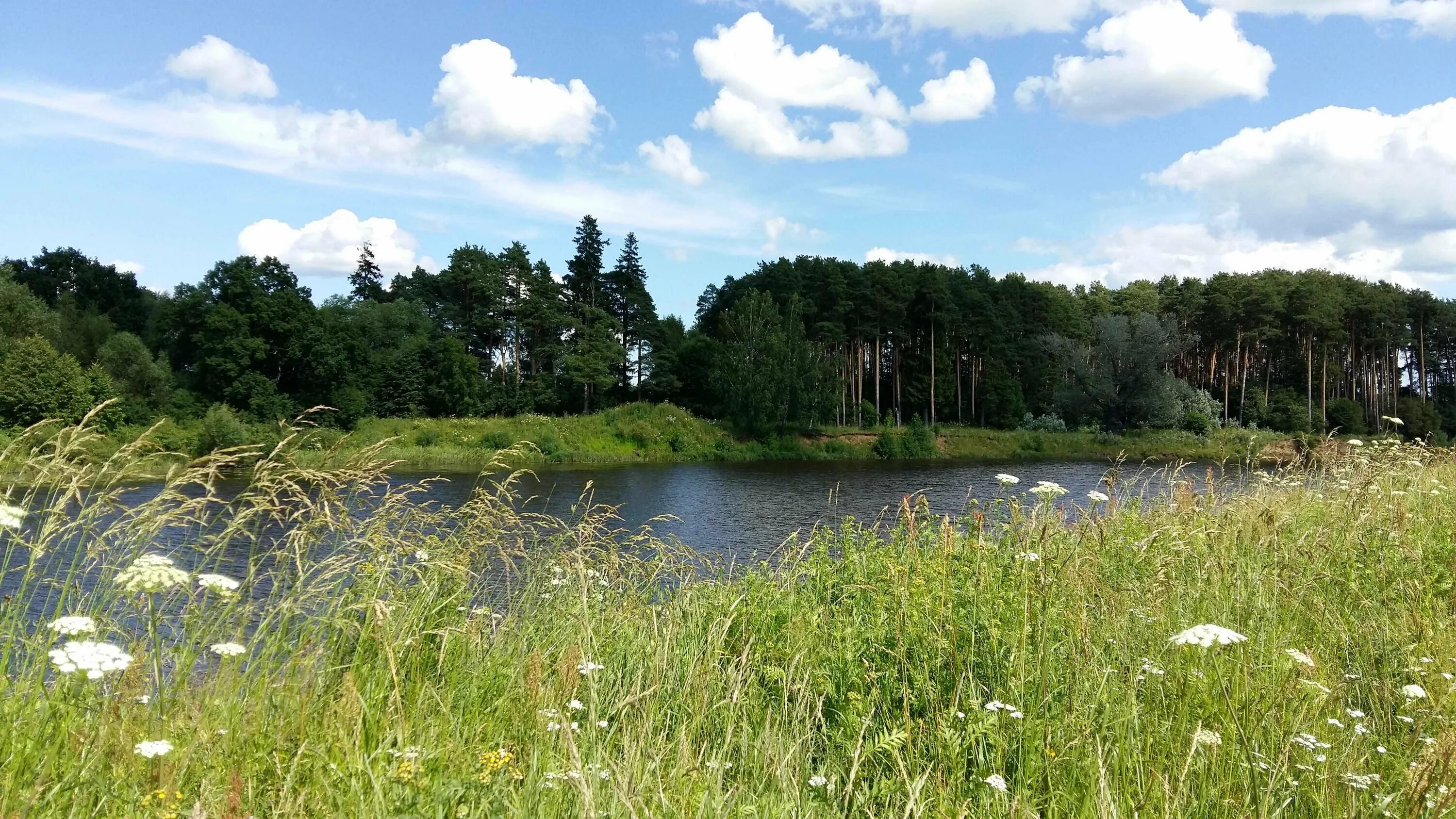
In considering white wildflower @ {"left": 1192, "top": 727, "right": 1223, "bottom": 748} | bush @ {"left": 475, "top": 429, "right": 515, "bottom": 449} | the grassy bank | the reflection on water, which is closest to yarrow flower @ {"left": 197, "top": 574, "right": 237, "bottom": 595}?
white wildflower @ {"left": 1192, "top": 727, "right": 1223, "bottom": 748}

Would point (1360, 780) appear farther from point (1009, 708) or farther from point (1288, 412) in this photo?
point (1288, 412)

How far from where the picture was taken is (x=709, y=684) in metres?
3.59

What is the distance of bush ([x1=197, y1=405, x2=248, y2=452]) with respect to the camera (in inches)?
1302

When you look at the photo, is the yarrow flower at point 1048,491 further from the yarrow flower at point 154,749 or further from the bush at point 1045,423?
the bush at point 1045,423

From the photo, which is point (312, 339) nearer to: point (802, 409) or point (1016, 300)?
point (802, 409)

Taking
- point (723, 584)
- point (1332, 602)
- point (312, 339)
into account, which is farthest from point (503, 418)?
point (1332, 602)

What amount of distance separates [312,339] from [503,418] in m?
10.7

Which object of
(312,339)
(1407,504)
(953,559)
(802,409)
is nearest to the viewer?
(953,559)

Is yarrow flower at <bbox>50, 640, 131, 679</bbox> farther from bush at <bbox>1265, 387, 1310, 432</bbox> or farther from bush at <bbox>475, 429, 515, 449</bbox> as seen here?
bush at <bbox>1265, 387, 1310, 432</bbox>

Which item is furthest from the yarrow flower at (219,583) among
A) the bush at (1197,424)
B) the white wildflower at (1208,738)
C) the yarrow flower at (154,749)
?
the bush at (1197,424)

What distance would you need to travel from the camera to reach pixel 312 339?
44.0 m

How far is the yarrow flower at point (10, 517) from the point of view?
2611 mm

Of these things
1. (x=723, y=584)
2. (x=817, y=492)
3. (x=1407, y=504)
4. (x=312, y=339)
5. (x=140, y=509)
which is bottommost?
(x=817, y=492)

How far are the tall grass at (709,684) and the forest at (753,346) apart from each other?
37.8m
